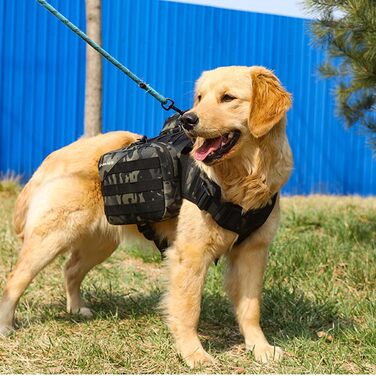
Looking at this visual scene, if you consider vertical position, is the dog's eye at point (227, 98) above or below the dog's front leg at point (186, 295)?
above

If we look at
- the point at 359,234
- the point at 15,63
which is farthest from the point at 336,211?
the point at 15,63

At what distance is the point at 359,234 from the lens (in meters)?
5.79

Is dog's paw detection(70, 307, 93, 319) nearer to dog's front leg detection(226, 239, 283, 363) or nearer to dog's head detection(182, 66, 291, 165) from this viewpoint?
dog's front leg detection(226, 239, 283, 363)

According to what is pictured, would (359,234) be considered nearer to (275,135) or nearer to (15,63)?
(275,135)

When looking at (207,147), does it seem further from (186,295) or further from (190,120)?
(186,295)

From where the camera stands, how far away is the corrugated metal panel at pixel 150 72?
8.74m

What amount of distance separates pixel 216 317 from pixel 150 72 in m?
6.00

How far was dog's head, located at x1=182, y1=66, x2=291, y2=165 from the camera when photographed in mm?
3043

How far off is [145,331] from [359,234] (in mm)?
2834

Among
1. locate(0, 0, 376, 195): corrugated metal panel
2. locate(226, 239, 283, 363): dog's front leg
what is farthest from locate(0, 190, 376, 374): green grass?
locate(0, 0, 376, 195): corrugated metal panel

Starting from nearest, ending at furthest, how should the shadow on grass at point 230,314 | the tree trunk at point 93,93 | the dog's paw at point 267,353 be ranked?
the dog's paw at point 267,353 < the shadow on grass at point 230,314 < the tree trunk at point 93,93

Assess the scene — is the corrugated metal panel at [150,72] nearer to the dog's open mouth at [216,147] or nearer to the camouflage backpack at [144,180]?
the camouflage backpack at [144,180]

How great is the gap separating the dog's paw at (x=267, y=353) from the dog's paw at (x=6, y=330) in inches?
52.0

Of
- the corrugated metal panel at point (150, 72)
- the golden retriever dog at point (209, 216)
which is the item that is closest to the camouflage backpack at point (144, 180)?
the golden retriever dog at point (209, 216)
